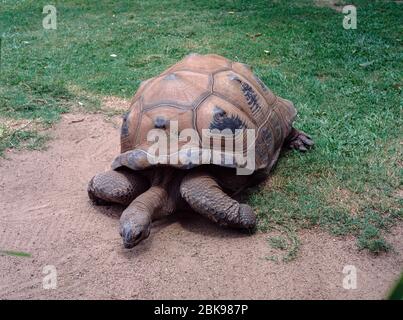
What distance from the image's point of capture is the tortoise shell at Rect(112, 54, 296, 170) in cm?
352

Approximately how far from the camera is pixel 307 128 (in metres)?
4.88

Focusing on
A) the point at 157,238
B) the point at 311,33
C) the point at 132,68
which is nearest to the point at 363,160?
the point at 157,238

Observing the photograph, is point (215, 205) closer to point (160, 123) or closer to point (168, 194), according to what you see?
point (168, 194)

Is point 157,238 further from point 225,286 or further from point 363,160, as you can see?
point 363,160

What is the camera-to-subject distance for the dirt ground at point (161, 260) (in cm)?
293

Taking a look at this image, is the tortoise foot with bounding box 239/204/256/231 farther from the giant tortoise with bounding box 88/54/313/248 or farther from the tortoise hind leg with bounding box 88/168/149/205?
the tortoise hind leg with bounding box 88/168/149/205

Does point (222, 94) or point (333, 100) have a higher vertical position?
point (222, 94)

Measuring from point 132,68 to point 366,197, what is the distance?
4068 mm

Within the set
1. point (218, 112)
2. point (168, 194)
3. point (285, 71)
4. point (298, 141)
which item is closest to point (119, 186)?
point (168, 194)

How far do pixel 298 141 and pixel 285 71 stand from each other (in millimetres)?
2199

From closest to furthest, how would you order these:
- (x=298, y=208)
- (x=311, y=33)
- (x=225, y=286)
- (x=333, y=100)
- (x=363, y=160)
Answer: (x=225, y=286), (x=298, y=208), (x=363, y=160), (x=333, y=100), (x=311, y=33)

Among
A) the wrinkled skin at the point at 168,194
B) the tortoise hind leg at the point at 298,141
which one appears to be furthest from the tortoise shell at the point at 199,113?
the tortoise hind leg at the point at 298,141

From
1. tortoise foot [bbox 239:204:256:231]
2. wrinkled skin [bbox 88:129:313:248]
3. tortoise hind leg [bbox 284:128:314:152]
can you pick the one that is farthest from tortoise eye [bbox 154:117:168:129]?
tortoise hind leg [bbox 284:128:314:152]

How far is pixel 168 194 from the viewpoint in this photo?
3.60 m
